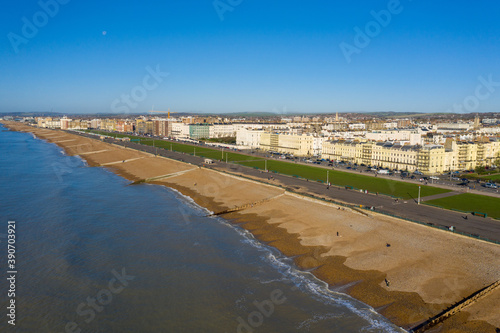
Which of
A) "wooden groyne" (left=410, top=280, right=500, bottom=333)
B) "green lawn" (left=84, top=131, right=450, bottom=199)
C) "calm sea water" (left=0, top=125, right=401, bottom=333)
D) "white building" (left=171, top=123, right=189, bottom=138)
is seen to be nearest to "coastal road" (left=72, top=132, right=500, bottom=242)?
"green lawn" (left=84, top=131, right=450, bottom=199)

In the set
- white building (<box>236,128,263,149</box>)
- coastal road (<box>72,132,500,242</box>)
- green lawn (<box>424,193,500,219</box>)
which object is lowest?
coastal road (<box>72,132,500,242</box>)

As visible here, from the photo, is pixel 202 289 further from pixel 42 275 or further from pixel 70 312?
pixel 42 275

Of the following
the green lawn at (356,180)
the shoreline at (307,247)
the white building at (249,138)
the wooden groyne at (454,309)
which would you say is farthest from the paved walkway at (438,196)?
the white building at (249,138)

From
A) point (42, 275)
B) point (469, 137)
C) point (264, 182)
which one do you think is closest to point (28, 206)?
point (42, 275)

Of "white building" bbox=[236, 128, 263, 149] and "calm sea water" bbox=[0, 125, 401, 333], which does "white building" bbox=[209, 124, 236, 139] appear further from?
"calm sea water" bbox=[0, 125, 401, 333]

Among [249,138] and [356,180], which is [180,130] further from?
[356,180]
